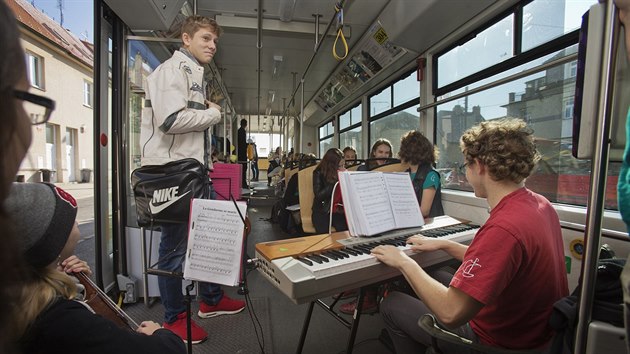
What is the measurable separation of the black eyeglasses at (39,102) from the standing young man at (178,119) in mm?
1129

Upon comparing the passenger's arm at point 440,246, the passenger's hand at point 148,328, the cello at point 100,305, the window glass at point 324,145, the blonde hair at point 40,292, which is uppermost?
the window glass at point 324,145

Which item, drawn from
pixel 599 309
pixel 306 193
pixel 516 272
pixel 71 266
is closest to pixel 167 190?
pixel 71 266

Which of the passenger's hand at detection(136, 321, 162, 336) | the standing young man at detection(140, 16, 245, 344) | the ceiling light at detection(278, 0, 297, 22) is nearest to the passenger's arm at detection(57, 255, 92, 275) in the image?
the passenger's hand at detection(136, 321, 162, 336)

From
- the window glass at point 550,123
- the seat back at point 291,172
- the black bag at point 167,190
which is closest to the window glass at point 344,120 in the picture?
the seat back at point 291,172

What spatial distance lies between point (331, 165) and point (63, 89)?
213 cm

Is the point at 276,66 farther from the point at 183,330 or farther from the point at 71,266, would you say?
the point at 71,266

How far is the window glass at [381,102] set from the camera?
469cm

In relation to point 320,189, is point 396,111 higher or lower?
higher

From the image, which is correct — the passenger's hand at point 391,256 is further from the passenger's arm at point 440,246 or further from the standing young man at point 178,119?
the standing young man at point 178,119

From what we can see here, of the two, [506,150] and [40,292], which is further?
[506,150]

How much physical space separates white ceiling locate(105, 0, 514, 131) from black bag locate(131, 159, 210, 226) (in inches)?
42.8

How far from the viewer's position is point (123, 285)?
6.98ft

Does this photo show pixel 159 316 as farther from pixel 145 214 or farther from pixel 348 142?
pixel 348 142

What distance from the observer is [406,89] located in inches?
160
